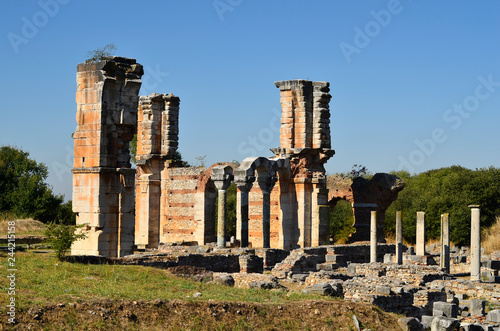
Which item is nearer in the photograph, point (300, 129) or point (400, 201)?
point (300, 129)

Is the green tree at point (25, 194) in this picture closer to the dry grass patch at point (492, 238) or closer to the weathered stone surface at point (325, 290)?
the dry grass patch at point (492, 238)

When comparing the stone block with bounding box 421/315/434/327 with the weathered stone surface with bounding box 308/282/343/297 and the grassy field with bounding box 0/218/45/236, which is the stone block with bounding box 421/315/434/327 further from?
the grassy field with bounding box 0/218/45/236

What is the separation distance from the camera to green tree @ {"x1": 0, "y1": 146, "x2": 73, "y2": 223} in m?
37.5

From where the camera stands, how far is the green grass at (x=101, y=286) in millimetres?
12164

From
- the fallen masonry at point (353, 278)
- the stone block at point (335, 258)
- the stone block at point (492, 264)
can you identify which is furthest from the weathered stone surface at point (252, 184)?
the stone block at point (492, 264)

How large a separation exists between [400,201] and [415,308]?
34.1m

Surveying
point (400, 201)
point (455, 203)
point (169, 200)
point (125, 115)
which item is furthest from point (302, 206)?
point (400, 201)

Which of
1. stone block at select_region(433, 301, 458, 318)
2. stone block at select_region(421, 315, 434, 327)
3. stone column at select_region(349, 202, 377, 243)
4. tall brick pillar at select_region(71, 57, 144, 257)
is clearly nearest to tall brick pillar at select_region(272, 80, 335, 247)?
stone column at select_region(349, 202, 377, 243)

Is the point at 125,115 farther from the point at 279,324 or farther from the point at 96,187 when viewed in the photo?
the point at 279,324

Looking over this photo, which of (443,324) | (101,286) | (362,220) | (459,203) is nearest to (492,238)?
(459,203)

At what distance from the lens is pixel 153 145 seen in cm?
2977

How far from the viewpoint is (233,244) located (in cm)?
2780

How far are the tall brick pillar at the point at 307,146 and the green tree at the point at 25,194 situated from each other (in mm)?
14091

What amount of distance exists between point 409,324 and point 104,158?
31.7 ft
